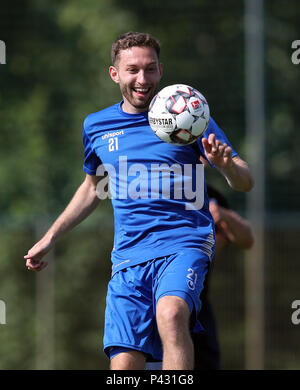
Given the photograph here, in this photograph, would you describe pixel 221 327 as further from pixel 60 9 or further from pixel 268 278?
pixel 60 9

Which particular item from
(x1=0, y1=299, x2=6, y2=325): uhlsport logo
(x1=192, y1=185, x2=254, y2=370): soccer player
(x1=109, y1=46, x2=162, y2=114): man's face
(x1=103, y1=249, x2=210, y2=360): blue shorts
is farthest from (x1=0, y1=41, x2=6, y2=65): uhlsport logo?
(x1=103, y1=249, x2=210, y2=360): blue shorts

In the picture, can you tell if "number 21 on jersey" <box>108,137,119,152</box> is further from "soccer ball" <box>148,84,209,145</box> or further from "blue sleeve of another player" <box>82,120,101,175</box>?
"soccer ball" <box>148,84,209,145</box>

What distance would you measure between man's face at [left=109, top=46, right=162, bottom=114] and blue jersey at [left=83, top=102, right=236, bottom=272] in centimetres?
13

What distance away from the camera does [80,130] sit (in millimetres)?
14000

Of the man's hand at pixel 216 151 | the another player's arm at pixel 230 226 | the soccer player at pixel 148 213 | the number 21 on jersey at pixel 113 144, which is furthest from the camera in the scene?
the another player's arm at pixel 230 226

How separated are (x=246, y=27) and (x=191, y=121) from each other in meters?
8.95

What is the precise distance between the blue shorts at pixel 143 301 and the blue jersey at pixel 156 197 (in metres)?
0.07

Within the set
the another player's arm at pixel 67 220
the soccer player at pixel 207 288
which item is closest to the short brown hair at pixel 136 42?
the soccer player at pixel 207 288

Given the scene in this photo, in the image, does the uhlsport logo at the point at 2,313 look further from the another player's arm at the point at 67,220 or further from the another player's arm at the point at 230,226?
the another player's arm at the point at 67,220

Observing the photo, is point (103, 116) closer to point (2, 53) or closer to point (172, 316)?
point (172, 316)

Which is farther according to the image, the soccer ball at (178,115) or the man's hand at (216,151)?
A: the soccer ball at (178,115)

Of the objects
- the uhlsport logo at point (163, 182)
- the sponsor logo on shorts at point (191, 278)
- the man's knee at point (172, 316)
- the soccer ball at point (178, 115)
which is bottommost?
the man's knee at point (172, 316)

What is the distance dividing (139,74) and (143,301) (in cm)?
146

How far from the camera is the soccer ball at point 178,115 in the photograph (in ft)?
14.9
